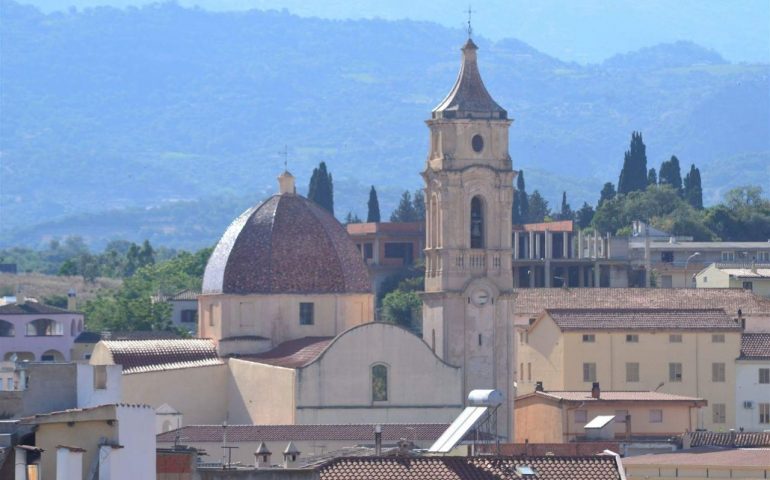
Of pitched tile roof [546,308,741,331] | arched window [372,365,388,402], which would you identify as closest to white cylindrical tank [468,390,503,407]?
arched window [372,365,388,402]

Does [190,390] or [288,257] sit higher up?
[288,257]

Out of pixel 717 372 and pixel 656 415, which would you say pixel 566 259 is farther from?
pixel 656 415

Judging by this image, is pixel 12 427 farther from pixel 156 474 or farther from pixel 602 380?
pixel 602 380

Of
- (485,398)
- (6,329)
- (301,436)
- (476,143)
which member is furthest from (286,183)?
(6,329)

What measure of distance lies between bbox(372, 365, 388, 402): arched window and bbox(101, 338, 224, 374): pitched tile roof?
5.63 meters

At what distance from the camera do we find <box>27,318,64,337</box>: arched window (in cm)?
12400

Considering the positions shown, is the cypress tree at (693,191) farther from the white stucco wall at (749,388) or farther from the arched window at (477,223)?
the arched window at (477,223)

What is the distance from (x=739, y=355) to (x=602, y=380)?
4.71 meters

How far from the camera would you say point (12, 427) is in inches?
1276

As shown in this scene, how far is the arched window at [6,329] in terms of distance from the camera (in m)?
123

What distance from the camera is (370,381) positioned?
253ft

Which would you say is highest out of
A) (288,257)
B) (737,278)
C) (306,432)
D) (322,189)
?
(322,189)

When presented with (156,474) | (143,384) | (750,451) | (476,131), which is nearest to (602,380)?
(476,131)

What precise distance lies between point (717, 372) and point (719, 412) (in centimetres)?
175
